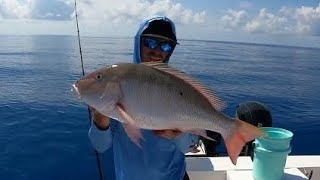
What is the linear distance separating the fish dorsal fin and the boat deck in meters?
2.06

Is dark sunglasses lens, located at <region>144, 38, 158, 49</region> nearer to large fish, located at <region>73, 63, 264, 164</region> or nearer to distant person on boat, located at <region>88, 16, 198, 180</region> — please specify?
distant person on boat, located at <region>88, 16, 198, 180</region>

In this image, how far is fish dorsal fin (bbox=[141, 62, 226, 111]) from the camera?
2.23 meters

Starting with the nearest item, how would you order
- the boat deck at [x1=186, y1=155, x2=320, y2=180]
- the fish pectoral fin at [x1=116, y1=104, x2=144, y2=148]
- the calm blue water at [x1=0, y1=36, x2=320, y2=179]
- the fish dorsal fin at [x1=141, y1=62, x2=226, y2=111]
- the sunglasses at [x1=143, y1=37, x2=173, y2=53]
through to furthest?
the fish pectoral fin at [x1=116, y1=104, x2=144, y2=148]
the fish dorsal fin at [x1=141, y1=62, x2=226, y2=111]
the sunglasses at [x1=143, y1=37, x2=173, y2=53]
the boat deck at [x1=186, y1=155, x2=320, y2=180]
the calm blue water at [x1=0, y1=36, x2=320, y2=179]

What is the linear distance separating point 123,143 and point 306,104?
17.0 meters

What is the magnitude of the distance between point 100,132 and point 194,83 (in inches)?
32.3

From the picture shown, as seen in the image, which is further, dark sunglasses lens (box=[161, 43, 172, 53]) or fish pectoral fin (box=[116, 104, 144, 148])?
dark sunglasses lens (box=[161, 43, 172, 53])

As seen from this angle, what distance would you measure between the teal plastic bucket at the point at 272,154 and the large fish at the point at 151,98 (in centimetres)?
162

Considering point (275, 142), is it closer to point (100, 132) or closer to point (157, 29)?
point (157, 29)

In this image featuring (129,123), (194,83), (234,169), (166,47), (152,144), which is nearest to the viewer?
(129,123)

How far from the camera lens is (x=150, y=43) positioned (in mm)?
2791

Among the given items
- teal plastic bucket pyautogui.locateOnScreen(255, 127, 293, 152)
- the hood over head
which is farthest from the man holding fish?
Result: teal plastic bucket pyautogui.locateOnScreen(255, 127, 293, 152)

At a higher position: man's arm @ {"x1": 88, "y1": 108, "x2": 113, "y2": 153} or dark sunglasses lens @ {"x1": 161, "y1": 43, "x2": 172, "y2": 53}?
dark sunglasses lens @ {"x1": 161, "y1": 43, "x2": 172, "y2": 53}

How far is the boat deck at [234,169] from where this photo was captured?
4.18 m

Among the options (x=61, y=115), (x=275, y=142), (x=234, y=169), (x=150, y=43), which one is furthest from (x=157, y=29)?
(x=61, y=115)
